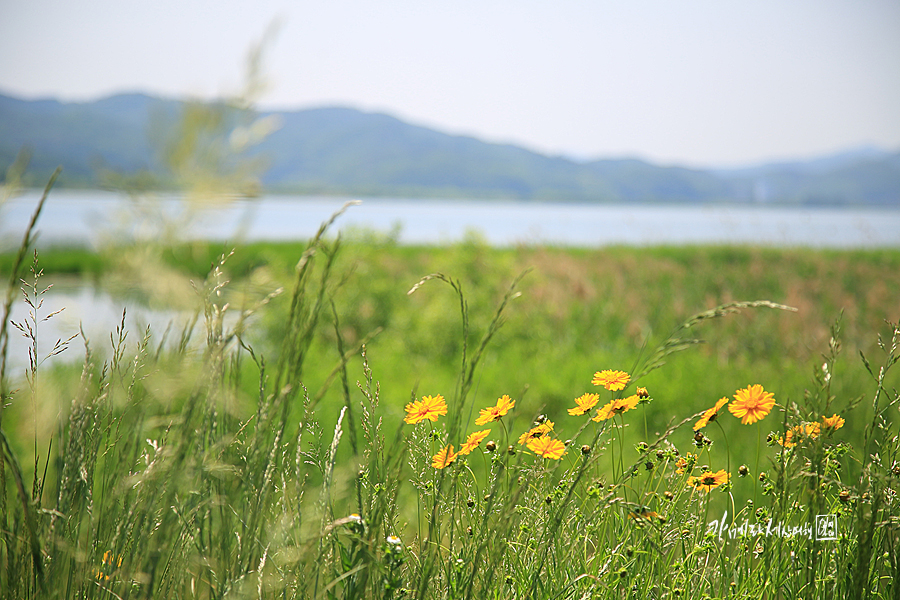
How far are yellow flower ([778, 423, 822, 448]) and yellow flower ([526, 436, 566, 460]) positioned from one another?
1.61 ft

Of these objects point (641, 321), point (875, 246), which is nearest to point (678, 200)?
point (875, 246)

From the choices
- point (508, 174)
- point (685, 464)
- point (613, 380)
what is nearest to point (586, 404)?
point (613, 380)

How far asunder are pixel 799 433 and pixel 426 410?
885 millimetres

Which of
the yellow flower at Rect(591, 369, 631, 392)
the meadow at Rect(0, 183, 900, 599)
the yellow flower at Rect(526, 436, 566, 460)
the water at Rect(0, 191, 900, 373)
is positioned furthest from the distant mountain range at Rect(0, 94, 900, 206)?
the yellow flower at Rect(526, 436, 566, 460)

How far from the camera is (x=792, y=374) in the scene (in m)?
5.05

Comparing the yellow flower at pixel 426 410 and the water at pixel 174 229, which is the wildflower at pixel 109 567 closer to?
the water at pixel 174 229

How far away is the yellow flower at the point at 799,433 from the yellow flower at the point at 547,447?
49 centimetres

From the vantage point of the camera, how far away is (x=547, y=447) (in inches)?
52.8

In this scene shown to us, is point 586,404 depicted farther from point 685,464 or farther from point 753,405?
point 753,405

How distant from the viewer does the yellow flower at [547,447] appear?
1319mm

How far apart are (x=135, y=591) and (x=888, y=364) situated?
6.32 ft

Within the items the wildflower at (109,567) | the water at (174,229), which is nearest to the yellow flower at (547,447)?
the water at (174,229)

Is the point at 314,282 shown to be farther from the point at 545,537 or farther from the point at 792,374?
the point at 545,537

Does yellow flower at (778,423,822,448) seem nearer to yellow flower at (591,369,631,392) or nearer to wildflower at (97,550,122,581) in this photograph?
yellow flower at (591,369,631,392)
